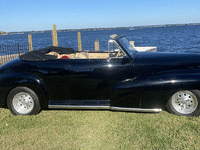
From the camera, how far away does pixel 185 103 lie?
401 cm

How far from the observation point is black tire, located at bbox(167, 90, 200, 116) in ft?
12.8

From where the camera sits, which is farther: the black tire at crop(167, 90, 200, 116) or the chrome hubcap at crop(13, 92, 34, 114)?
the chrome hubcap at crop(13, 92, 34, 114)

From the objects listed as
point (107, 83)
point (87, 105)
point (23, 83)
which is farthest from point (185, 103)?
point (23, 83)

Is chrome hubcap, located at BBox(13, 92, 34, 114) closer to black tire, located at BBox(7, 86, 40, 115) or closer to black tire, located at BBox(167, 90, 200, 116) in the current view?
black tire, located at BBox(7, 86, 40, 115)

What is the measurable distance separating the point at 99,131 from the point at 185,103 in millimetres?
1849

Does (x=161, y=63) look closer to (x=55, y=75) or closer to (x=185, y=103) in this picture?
(x=185, y=103)

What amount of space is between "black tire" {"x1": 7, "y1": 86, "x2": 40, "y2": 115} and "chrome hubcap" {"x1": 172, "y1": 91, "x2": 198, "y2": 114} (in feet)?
9.76

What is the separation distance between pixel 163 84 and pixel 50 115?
2642 millimetres

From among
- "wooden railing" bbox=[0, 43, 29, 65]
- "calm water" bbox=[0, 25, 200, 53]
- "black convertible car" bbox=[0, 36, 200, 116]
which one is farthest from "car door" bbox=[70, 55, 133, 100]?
"calm water" bbox=[0, 25, 200, 53]

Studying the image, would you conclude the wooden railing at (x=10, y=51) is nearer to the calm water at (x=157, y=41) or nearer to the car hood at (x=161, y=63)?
the car hood at (x=161, y=63)

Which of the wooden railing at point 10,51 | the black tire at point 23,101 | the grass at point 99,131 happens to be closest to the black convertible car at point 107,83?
the black tire at point 23,101

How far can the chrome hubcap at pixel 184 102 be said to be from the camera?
12.9ft

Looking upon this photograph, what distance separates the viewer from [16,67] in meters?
4.44

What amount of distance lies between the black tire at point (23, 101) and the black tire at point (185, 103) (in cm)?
291
